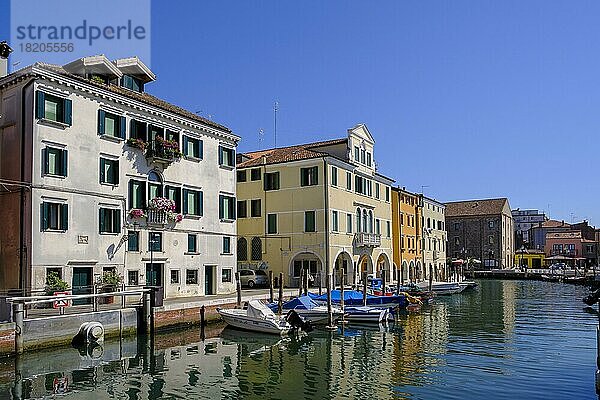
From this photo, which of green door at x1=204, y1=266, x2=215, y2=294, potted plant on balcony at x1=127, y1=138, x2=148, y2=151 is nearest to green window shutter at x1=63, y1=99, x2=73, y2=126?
potted plant on balcony at x1=127, y1=138, x2=148, y2=151

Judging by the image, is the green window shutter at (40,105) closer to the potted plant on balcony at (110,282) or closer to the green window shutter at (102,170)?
the green window shutter at (102,170)

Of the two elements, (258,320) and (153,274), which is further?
(153,274)

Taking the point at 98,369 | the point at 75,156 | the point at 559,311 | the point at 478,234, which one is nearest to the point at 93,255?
the point at 75,156

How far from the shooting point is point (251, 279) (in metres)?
42.5

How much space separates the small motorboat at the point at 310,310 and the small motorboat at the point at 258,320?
6.72ft

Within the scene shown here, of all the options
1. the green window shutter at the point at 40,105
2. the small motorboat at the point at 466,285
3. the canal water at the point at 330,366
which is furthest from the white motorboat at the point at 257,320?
the small motorboat at the point at 466,285

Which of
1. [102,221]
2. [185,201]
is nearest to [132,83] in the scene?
[185,201]

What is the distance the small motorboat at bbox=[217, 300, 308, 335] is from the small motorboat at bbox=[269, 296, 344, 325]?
2.05m

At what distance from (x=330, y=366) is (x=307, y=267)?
24228mm

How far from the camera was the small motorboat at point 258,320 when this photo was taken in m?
26.3

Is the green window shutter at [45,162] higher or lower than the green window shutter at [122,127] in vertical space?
lower

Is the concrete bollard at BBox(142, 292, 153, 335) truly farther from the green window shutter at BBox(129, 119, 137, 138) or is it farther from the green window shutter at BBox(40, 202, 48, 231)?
the green window shutter at BBox(129, 119, 137, 138)

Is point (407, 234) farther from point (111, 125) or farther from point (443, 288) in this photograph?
point (111, 125)

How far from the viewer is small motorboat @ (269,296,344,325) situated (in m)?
29.3
